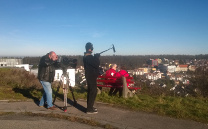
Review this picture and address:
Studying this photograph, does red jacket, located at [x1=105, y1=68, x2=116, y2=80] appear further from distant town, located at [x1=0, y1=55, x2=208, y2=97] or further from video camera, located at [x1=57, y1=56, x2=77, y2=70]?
video camera, located at [x1=57, y1=56, x2=77, y2=70]

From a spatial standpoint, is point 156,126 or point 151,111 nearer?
point 156,126

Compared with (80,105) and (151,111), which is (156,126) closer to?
(151,111)

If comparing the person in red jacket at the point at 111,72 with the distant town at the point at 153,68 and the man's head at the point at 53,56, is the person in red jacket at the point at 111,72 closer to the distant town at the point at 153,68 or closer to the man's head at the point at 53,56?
the distant town at the point at 153,68

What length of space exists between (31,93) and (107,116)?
13.5 feet

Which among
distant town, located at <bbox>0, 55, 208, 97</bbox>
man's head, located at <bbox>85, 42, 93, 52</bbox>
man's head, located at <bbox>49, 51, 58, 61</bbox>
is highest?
man's head, located at <bbox>85, 42, 93, 52</bbox>

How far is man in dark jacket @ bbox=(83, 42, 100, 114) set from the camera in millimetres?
5457

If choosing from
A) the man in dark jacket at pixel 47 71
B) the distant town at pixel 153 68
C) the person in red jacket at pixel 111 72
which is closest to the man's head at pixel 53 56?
the man in dark jacket at pixel 47 71

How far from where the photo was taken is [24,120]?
4.93m

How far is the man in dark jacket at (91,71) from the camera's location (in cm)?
546

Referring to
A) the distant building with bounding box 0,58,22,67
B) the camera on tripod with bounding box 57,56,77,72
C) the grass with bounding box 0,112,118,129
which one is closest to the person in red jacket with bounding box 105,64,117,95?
the camera on tripod with bounding box 57,56,77,72

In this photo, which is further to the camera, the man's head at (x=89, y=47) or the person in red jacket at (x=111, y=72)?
the person in red jacket at (x=111, y=72)

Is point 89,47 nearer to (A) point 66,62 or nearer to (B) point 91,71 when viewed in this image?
(B) point 91,71

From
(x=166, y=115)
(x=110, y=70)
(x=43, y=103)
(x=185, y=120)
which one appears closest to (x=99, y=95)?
(x=110, y=70)

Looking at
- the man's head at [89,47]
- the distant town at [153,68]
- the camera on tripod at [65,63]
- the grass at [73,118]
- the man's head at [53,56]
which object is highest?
the man's head at [89,47]
